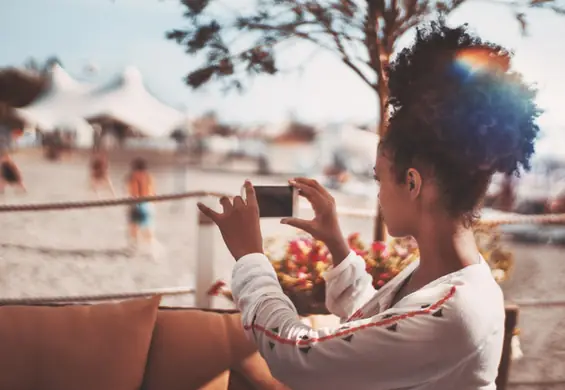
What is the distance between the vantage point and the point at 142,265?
6434 millimetres

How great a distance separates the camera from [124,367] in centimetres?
140

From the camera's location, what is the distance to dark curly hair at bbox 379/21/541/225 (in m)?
0.66

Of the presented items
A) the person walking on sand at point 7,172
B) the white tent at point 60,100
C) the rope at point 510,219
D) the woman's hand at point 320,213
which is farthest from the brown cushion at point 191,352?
the white tent at point 60,100

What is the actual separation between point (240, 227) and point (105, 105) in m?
13.3

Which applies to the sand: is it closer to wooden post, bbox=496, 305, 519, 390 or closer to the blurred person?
the blurred person

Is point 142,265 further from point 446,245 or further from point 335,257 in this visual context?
point 446,245

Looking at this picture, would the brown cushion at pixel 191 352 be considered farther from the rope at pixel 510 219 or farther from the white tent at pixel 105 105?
the white tent at pixel 105 105

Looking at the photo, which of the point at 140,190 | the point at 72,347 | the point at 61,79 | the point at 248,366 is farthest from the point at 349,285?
the point at 61,79

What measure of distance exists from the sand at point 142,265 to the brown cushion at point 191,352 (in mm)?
913

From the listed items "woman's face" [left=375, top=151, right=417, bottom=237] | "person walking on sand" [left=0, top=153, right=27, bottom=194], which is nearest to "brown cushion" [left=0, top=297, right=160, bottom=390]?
"woman's face" [left=375, top=151, right=417, bottom=237]

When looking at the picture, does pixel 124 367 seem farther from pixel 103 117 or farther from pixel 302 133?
pixel 302 133

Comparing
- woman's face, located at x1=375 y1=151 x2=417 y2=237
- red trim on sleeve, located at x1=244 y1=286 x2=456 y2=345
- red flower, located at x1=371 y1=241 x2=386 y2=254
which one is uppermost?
woman's face, located at x1=375 y1=151 x2=417 y2=237

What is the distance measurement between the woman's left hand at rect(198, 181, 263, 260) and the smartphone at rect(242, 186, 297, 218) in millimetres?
132

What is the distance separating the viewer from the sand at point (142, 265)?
3496mm
